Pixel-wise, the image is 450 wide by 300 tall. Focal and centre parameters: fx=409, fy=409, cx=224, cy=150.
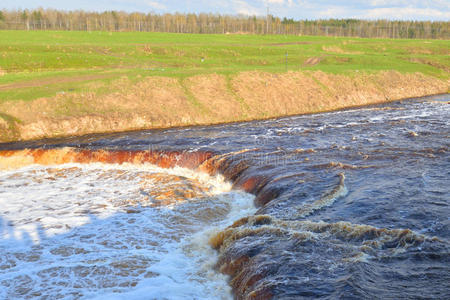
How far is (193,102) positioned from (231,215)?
18.2 meters

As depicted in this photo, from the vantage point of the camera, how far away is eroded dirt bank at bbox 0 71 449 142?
27656 mm

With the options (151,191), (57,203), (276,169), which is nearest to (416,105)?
(276,169)

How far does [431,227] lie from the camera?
11367 millimetres

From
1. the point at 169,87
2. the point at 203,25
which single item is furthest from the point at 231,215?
the point at 203,25

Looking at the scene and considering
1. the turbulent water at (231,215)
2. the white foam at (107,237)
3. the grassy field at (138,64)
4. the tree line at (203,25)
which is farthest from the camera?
the tree line at (203,25)

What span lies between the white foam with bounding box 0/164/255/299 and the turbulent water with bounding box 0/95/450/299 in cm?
5

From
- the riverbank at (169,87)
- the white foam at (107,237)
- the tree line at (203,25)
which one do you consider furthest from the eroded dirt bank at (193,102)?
the tree line at (203,25)

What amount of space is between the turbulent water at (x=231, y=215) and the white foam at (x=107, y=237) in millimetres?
52

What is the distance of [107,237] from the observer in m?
13.6

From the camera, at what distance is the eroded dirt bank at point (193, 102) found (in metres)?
27.7

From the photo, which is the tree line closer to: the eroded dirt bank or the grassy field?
the grassy field

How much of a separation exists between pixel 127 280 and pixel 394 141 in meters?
16.4

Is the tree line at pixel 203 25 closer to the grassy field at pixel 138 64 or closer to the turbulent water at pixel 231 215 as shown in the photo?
the grassy field at pixel 138 64

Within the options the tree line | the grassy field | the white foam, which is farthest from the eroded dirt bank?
the tree line
